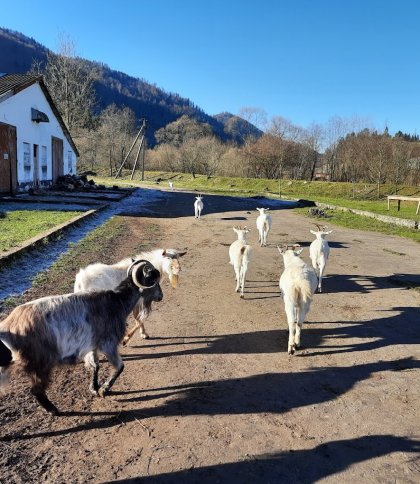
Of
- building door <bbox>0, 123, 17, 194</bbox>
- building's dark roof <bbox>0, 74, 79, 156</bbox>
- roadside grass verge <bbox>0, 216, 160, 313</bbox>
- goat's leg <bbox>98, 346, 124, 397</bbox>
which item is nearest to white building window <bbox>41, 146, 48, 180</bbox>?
building's dark roof <bbox>0, 74, 79, 156</bbox>

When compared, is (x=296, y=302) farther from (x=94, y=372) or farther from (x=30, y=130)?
(x=30, y=130)

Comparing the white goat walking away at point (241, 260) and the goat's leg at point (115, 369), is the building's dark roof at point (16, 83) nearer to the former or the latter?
the white goat walking away at point (241, 260)

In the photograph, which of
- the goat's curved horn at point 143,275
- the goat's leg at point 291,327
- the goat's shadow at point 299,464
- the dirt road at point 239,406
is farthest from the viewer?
the goat's leg at point 291,327

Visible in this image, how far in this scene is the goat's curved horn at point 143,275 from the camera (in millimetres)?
4306

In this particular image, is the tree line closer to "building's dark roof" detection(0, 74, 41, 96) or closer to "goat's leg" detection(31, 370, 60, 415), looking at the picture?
"building's dark roof" detection(0, 74, 41, 96)

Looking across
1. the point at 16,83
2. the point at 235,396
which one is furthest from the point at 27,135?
the point at 235,396

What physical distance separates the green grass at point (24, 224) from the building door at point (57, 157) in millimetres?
13518

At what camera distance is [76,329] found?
12.2 feet

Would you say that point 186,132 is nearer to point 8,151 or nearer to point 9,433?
point 8,151

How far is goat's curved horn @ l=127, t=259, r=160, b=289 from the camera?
14.1 ft

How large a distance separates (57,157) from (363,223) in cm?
2106

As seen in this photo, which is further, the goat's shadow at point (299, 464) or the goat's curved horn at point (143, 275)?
the goat's curved horn at point (143, 275)

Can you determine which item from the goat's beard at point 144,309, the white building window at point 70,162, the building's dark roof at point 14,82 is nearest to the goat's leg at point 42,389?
the goat's beard at point 144,309

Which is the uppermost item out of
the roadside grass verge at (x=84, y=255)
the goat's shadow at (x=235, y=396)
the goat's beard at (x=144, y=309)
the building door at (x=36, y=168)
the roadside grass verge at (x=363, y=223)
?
the building door at (x=36, y=168)
